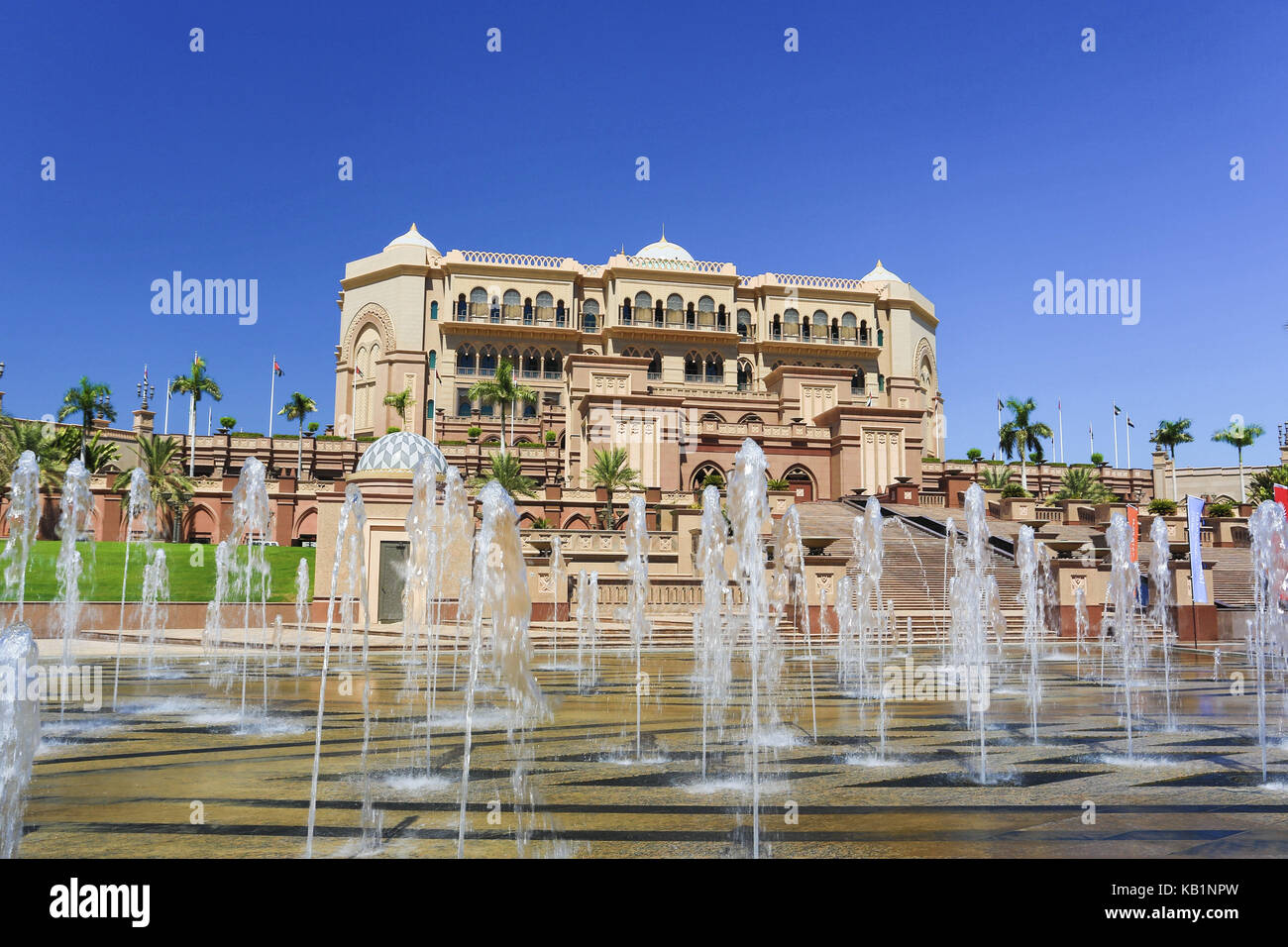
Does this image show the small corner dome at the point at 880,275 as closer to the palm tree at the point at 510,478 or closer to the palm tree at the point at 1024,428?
the palm tree at the point at 1024,428

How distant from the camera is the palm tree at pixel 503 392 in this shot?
5169 centimetres

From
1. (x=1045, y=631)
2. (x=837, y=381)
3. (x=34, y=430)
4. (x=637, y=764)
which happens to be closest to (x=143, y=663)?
(x=637, y=764)

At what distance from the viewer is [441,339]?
61.2 m

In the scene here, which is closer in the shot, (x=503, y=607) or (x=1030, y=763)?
(x=503, y=607)

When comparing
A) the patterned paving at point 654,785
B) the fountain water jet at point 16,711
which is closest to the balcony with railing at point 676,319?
the patterned paving at point 654,785

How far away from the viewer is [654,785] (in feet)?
23.2

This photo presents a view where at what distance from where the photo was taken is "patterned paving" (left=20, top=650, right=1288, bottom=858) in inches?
213

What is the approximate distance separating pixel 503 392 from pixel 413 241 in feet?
66.1

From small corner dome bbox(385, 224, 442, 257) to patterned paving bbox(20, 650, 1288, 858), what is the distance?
183ft

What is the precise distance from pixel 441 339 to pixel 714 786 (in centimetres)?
5736

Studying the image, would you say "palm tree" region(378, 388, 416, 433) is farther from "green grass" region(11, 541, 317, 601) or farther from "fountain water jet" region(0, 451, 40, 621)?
"fountain water jet" region(0, 451, 40, 621)

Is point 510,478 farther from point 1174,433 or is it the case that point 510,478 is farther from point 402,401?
point 1174,433

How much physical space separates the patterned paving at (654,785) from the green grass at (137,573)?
58.3 feet
